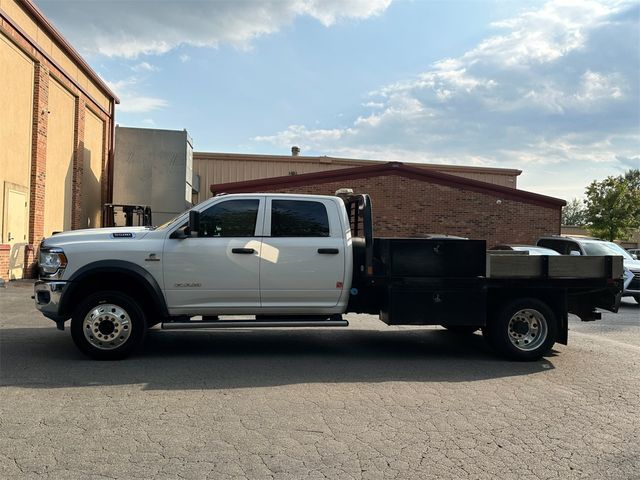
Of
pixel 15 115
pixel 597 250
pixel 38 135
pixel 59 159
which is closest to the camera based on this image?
pixel 15 115

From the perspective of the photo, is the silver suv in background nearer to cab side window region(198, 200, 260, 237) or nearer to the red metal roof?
the red metal roof

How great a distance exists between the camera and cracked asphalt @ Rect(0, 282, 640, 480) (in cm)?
386

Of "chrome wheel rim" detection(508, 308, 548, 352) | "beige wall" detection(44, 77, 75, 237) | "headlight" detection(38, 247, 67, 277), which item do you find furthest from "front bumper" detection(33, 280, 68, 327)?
"beige wall" detection(44, 77, 75, 237)

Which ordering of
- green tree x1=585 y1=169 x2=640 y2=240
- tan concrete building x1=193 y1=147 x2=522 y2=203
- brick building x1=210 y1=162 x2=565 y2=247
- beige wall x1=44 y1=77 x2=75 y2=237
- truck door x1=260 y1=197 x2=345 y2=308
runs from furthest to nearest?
green tree x1=585 y1=169 x2=640 y2=240, tan concrete building x1=193 y1=147 x2=522 y2=203, brick building x1=210 y1=162 x2=565 y2=247, beige wall x1=44 y1=77 x2=75 y2=237, truck door x1=260 y1=197 x2=345 y2=308

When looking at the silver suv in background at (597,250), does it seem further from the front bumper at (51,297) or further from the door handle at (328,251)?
the front bumper at (51,297)

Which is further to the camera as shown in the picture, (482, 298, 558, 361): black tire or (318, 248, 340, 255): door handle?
(482, 298, 558, 361): black tire

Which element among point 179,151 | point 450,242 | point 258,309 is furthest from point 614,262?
point 179,151

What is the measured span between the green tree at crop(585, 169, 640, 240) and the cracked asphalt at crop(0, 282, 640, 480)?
1262 inches

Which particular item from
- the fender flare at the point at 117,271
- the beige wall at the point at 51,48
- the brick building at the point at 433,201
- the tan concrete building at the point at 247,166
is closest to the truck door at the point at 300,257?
the fender flare at the point at 117,271

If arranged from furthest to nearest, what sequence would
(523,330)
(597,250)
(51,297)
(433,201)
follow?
(433,201) < (597,250) < (523,330) < (51,297)

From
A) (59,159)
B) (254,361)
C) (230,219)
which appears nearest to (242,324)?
(254,361)

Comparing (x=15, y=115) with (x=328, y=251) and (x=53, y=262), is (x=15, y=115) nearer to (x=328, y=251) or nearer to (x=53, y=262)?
(x=53, y=262)

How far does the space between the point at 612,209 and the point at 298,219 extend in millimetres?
35384

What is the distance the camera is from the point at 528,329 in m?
7.41
